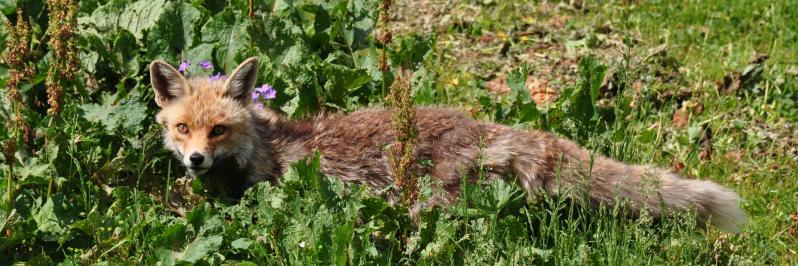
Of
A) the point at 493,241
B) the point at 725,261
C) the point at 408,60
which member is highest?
the point at 408,60

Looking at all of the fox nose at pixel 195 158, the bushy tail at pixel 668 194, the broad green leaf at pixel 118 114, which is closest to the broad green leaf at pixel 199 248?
the fox nose at pixel 195 158

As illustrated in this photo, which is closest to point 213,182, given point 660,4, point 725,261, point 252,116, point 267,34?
point 252,116

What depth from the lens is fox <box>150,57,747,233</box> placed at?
6.18 m

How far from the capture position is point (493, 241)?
5.33m

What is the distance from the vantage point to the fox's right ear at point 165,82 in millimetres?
6441

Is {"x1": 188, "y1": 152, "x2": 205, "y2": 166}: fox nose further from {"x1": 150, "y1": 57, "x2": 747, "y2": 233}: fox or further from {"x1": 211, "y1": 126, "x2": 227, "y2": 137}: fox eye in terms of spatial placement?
{"x1": 211, "y1": 126, "x2": 227, "y2": 137}: fox eye

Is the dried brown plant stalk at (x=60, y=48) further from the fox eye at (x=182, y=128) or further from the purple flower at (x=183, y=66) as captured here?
the purple flower at (x=183, y=66)

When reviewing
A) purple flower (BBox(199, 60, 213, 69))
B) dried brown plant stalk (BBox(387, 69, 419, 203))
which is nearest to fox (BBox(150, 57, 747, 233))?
purple flower (BBox(199, 60, 213, 69))

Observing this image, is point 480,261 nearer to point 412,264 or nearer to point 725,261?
point 412,264

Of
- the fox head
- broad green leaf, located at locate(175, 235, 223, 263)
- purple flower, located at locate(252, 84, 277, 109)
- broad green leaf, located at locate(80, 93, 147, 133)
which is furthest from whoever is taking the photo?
purple flower, located at locate(252, 84, 277, 109)

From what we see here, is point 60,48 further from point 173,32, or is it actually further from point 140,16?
point 140,16

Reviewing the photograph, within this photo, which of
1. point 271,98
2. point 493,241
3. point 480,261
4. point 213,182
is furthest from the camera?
point 271,98

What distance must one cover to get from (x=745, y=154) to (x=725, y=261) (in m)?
1.65

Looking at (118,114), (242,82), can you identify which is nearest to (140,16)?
(118,114)
